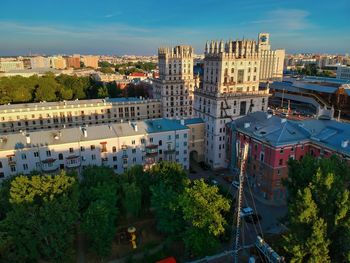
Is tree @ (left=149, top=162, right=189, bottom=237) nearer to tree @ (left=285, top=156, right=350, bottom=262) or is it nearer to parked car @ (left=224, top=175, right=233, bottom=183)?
tree @ (left=285, top=156, right=350, bottom=262)

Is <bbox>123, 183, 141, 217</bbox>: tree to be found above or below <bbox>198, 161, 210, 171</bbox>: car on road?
above

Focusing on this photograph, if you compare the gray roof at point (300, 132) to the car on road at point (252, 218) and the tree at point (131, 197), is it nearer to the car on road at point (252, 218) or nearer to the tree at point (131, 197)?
the car on road at point (252, 218)

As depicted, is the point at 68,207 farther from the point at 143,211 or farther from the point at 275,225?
the point at 275,225

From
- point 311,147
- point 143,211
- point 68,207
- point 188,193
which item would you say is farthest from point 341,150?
point 68,207

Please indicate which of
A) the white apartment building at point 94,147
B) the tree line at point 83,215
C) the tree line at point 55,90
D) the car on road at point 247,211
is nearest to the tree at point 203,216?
the tree line at point 83,215

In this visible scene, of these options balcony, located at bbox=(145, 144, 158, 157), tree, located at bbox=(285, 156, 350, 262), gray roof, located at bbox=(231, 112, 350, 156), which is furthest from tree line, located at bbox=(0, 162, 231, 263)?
gray roof, located at bbox=(231, 112, 350, 156)
